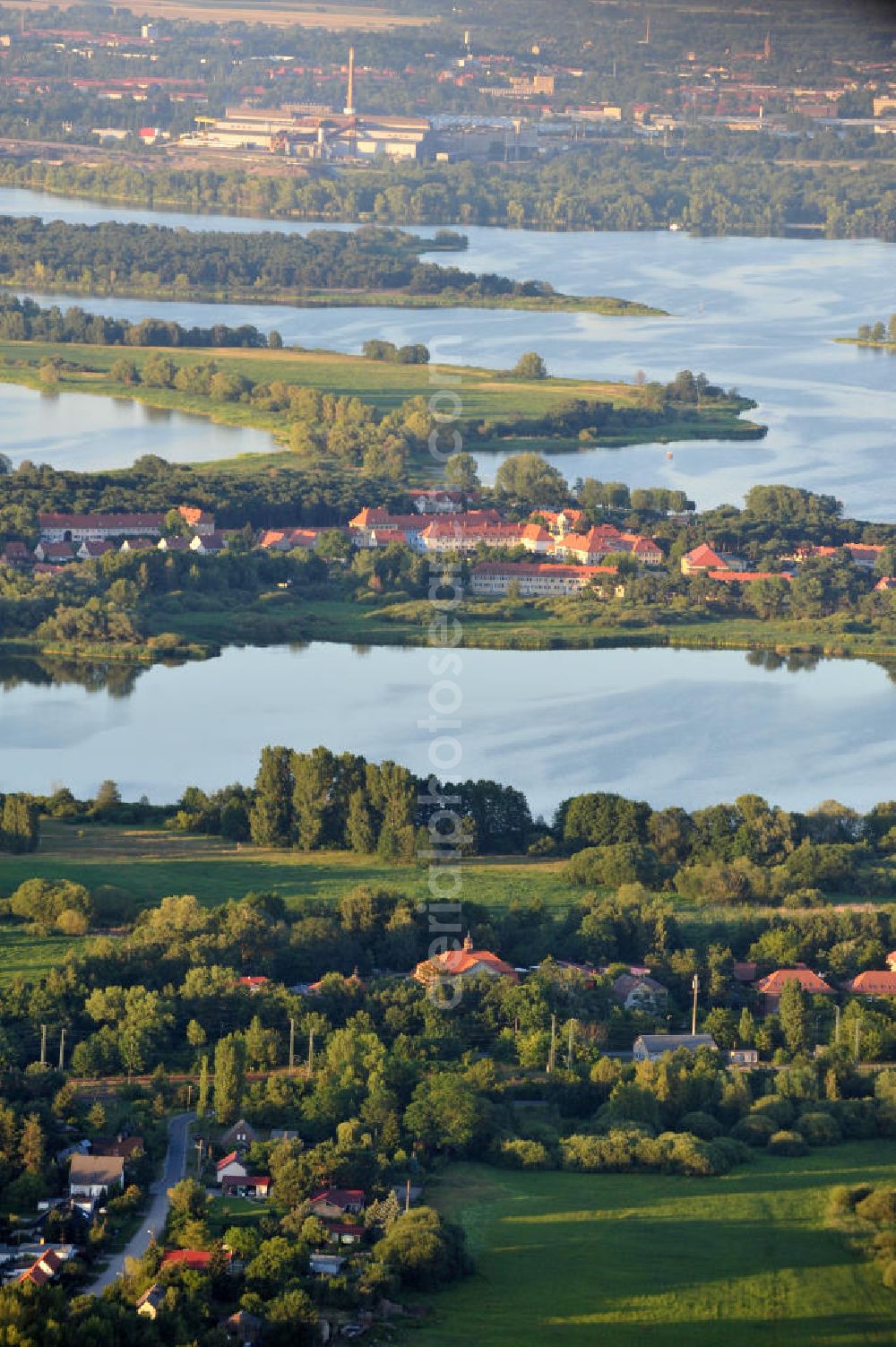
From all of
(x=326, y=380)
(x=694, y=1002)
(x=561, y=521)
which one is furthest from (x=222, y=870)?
(x=326, y=380)

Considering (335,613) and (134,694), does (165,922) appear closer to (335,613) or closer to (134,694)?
(134,694)

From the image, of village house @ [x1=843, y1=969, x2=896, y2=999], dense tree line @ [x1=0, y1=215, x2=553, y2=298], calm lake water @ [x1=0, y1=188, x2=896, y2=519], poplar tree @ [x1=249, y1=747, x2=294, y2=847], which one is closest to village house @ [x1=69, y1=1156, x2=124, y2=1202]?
village house @ [x1=843, y1=969, x2=896, y2=999]

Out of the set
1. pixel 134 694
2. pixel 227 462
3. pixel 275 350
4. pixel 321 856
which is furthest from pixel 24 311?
pixel 321 856

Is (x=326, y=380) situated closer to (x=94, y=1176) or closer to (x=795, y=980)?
(x=795, y=980)

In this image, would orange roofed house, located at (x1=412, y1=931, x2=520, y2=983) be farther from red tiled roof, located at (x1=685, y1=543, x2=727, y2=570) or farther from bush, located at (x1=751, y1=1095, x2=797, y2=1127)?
red tiled roof, located at (x1=685, y1=543, x2=727, y2=570)

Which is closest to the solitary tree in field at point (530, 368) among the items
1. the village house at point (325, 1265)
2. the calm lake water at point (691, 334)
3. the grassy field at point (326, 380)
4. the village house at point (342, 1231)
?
the grassy field at point (326, 380)

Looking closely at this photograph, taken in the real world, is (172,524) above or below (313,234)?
A: below

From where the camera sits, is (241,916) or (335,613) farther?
(335,613)
